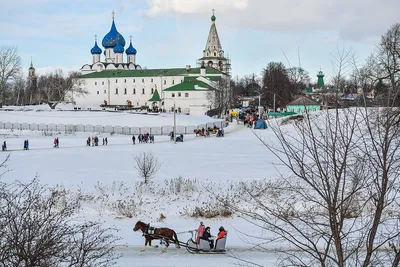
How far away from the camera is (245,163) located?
29125mm

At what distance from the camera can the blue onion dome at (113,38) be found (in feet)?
344

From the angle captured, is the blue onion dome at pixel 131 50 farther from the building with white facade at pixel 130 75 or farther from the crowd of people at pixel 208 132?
the crowd of people at pixel 208 132

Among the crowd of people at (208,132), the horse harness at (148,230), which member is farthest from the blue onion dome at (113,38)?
the horse harness at (148,230)

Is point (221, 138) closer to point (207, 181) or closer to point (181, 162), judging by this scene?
point (181, 162)

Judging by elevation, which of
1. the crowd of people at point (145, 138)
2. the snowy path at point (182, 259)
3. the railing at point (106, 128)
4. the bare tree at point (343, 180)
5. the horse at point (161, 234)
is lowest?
the snowy path at point (182, 259)

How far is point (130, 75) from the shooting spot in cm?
10288

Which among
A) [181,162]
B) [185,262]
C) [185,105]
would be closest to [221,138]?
[181,162]

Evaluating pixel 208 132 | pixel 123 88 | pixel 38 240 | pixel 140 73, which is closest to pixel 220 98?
pixel 140 73

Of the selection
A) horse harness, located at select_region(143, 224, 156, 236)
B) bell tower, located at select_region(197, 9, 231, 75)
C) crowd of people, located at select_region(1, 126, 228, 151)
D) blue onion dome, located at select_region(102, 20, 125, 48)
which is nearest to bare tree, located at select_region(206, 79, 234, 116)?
bell tower, located at select_region(197, 9, 231, 75)

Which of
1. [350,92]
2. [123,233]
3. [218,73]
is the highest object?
[218,73]

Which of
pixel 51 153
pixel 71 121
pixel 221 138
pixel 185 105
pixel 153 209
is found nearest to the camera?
pixel 153 209

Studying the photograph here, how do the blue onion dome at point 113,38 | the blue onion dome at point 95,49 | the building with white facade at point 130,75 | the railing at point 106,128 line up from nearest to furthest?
1. the railing at point 106,128
2. the building with white facade at point 130,75
3. the blue onion dome at point 113,38
4. the blue onion dome at point 95,49

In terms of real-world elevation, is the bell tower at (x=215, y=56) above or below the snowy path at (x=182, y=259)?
above

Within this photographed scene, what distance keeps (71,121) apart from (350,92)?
58306 mm
